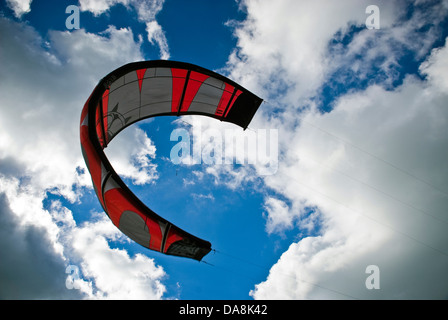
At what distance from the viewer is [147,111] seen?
7.43m

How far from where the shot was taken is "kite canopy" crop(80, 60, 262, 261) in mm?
3704

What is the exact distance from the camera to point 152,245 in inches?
170

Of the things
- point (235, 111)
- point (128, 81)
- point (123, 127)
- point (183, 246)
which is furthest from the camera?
point (235, 111)

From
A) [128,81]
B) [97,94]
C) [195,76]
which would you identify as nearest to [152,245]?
[97,94]

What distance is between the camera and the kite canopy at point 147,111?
146 inches

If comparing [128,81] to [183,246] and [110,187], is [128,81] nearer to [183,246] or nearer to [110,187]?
[110,187]
